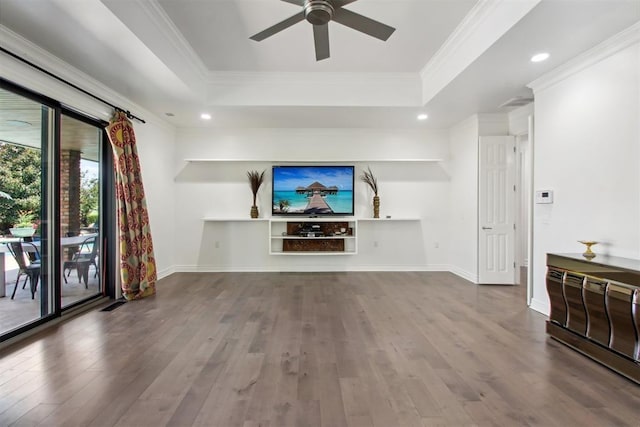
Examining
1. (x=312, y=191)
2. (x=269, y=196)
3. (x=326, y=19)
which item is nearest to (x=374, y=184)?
(x=312, y=191)

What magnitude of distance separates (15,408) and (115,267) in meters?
2.53

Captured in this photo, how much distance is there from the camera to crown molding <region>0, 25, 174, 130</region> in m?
2.65

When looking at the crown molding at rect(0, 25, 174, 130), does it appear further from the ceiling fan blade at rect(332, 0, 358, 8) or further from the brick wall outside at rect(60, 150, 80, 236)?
the ceiling fan blade at rect(332, 0, 358, 8)

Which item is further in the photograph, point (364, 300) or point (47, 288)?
point (364, 300)

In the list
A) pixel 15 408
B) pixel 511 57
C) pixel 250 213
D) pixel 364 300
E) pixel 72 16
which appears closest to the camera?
pixel 15 408

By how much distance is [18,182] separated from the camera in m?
2.88

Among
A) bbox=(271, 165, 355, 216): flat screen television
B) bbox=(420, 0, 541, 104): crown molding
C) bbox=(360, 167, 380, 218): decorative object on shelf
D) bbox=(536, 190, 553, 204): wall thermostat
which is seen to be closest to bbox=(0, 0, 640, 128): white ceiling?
bbox=(420, 0, 541, 104): crown molding

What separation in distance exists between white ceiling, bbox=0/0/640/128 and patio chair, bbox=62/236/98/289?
2.01m

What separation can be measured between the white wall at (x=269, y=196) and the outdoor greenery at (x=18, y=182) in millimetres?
2715

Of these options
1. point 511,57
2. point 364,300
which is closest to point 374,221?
point 364,300

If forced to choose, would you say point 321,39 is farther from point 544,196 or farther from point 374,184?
point 374,184

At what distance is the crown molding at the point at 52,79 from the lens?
265 cm

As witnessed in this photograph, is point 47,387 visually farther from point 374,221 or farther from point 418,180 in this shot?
point 418,180

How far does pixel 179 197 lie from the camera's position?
577cm
